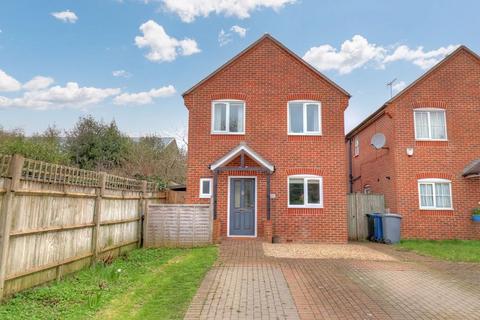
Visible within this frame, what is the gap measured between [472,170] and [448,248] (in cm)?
413

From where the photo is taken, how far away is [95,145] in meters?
27.7

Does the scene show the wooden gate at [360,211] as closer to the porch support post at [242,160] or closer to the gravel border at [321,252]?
the gravel border at [321,252]

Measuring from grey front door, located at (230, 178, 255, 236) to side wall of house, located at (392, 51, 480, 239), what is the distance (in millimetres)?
6512

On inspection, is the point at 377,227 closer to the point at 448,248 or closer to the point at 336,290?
the point at 448,248

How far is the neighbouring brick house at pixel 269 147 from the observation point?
13.6m

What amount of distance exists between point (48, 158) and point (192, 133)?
29.7ft

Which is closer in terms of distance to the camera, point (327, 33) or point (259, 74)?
point (259, 74)

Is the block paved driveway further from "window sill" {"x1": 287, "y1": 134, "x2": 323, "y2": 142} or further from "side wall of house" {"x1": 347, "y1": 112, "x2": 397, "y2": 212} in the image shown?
"side wall of house" {"x1": 347, "y1": 112, "x2": 397, "y2": 212}

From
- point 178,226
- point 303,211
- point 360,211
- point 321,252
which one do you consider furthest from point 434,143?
point 178,226

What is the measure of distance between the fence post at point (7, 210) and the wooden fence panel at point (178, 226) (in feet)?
22.0

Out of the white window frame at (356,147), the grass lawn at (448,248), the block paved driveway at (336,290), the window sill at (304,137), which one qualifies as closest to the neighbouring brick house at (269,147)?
the window sill at (304,137)

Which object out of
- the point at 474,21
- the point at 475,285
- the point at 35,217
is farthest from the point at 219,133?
the point at 474,21

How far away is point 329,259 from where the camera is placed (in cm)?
990

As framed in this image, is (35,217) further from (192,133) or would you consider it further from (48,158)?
(48,158)
